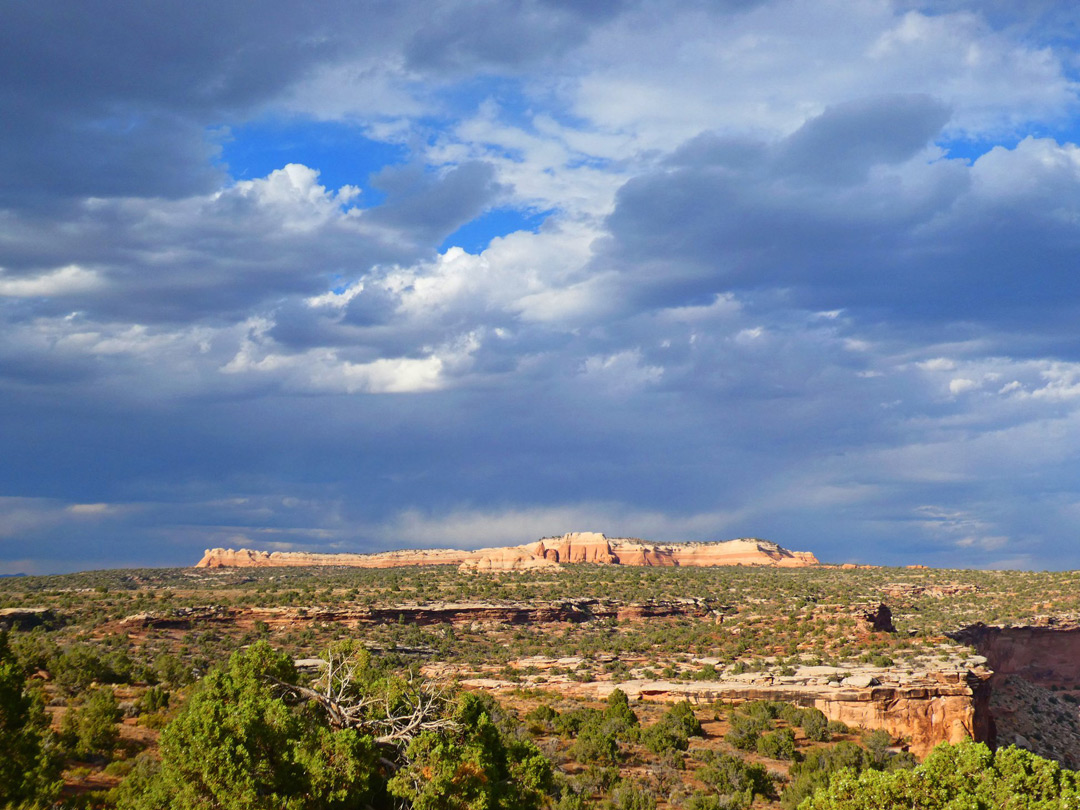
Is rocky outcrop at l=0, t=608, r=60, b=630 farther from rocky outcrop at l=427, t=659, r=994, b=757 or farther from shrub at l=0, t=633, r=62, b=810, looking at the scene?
shrub at l=0, t=633, r=62, b=810

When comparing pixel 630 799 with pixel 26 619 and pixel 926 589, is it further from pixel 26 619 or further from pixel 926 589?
pixel 926 589

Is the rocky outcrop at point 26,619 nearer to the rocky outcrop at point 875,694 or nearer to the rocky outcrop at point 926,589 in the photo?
the rocky outcrop at point 875,694

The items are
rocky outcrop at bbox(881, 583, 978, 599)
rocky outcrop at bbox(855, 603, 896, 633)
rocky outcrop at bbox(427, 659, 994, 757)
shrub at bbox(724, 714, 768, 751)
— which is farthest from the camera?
rocky outcrop at bbox(881, 583, 978, 599)

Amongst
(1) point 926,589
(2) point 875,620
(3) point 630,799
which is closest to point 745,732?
(3) point 630,799

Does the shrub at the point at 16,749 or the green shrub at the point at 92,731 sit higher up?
the shrub at the point at 16,749

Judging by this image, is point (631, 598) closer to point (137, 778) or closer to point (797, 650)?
point (797, 650)

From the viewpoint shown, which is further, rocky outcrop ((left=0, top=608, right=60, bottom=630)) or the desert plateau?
rocky outcrop ((left=0, top=608, right=60, bottom=630))

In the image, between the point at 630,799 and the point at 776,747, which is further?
the point at 776,747

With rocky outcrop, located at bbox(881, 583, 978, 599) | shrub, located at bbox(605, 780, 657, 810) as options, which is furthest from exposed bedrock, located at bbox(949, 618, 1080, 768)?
shrub, located at bbox(605, 780, 657, 810)

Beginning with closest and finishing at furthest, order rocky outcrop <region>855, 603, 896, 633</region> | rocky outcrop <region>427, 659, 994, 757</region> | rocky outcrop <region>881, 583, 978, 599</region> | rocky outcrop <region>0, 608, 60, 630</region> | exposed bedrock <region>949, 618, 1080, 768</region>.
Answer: rocky outcrop <region>427, 659, 994, 757</region> → rocky outcrop <region>0, 608, 60, 630</region> → exposed bedrock <region>949, 618, 1080, 768</region> → rocky outcrop <region>855, 603, 896, 633</region> → rocky outcrop <region>881, 583, 978, 599</region>

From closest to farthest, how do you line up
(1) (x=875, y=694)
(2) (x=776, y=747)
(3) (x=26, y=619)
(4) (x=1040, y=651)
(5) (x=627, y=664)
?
1. (2) (x=776, y=747)
2. (1) (x=875, y=694)
3. (3) (x=26, y=619)
4. (5) (x=627, y=664)
5. (4) (x=1040, y=651)

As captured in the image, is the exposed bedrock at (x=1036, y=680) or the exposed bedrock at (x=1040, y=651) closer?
A: the exposed bedrock at (x=1036, y=680)

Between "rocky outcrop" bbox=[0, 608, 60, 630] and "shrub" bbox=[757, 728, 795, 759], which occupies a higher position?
"rocky outcrop" bbox=[0, 608, 60, 630]

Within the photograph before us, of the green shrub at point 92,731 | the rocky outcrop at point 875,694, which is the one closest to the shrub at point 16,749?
the green shrub at point 92,731
